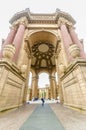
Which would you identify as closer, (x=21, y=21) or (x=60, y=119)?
(x=60, y=119)

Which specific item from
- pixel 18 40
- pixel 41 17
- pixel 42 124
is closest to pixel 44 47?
pixel 41 17

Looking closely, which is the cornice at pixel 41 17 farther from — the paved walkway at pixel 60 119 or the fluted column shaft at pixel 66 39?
the paved walkway at pixel 60 119

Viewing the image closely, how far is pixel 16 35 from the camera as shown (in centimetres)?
1154

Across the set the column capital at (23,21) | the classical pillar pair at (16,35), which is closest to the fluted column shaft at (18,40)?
the classical pillar pair at (16,35)

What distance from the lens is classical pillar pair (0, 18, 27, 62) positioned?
33.4ft

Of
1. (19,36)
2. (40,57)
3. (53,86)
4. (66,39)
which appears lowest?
(53,86)

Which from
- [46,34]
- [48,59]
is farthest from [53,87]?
[46,34]

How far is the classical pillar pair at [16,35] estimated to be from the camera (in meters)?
10.2

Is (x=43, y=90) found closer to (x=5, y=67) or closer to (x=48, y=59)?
(x=48, y=59)

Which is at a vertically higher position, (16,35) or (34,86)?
(16,35)

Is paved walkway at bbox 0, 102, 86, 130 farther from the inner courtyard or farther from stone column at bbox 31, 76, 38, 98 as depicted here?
stone column at bbox 31, 76, 38, 98

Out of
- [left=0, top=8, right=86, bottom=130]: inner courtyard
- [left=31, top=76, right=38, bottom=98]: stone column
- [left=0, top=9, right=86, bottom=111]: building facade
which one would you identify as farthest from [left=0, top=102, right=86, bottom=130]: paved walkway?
[left=31, top=76, right=38, bottom=98]: stone column

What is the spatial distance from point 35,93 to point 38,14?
18239 mm

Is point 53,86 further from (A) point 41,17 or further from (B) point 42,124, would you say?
(B) point 42,124
